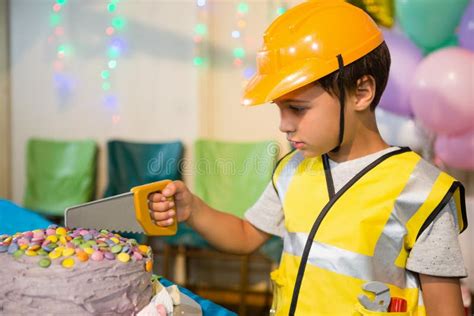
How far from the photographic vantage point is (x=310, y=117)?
103cm

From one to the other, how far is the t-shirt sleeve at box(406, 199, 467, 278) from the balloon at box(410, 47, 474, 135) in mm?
1269

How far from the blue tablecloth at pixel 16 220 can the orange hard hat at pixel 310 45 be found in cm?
76

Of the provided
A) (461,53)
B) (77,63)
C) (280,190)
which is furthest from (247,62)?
(280,190)

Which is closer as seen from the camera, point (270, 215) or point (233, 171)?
point (270, 215)

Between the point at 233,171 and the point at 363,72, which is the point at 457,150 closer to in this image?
the point at 233,171

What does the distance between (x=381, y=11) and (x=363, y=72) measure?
1.46 meters

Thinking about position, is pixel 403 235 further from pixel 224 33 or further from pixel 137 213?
pixel 224 33

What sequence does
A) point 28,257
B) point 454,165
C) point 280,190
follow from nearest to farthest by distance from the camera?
point 28,257
point 280,190
point 454,165

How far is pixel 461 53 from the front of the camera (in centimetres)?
218

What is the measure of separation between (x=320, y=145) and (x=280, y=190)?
7.5 inches

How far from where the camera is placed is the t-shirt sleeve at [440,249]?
0.98 meters

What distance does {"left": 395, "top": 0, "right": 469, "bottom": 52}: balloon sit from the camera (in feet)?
7.17

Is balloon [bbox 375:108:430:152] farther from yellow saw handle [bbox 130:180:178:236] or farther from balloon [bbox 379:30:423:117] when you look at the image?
yellow saw handle [bbox 130:180:178:236]

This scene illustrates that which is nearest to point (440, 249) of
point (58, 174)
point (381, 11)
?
point (381, 11)
